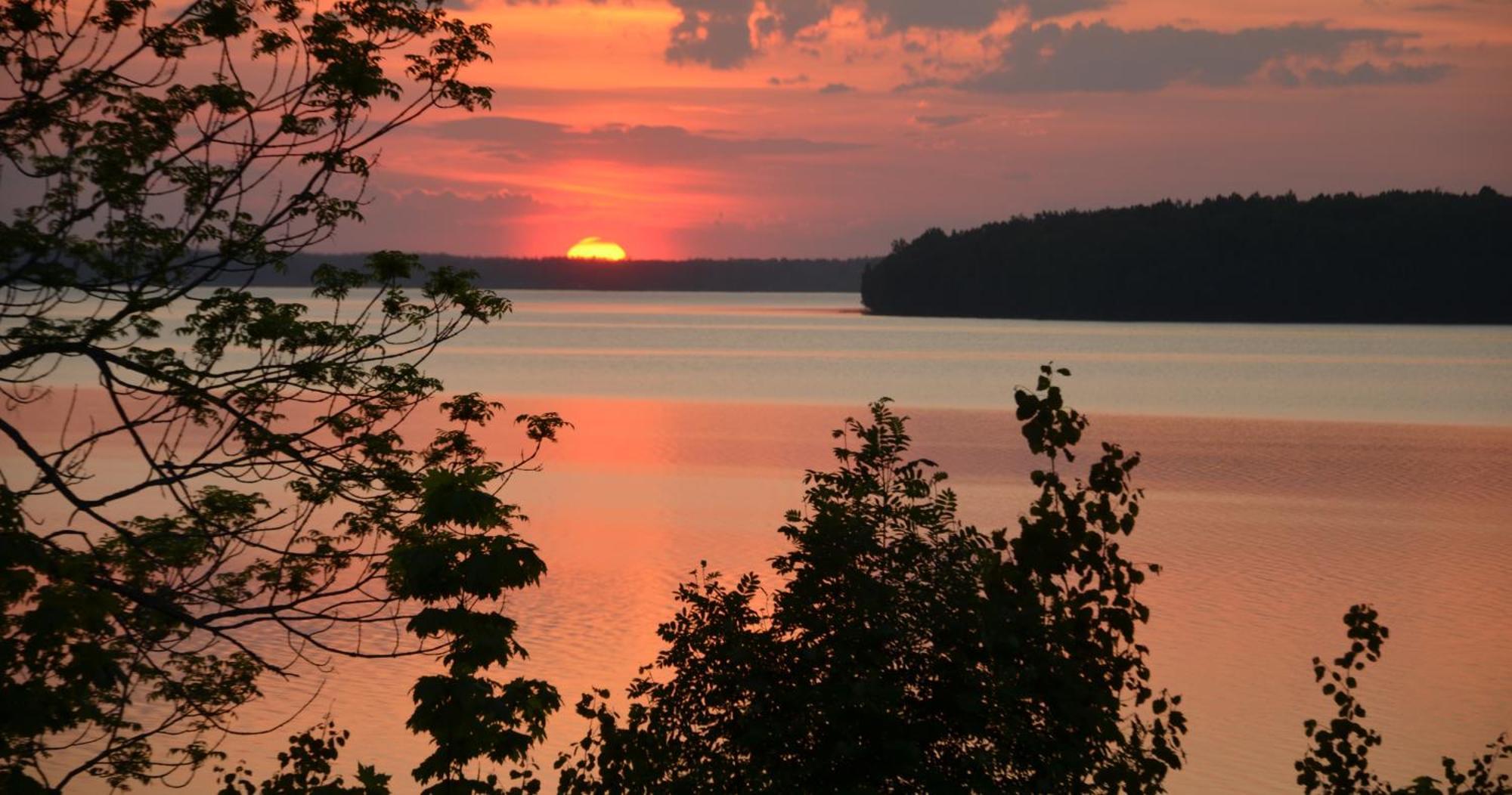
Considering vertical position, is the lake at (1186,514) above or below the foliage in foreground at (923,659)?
below

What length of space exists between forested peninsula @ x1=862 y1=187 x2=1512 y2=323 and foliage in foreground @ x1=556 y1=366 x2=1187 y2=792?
544ft

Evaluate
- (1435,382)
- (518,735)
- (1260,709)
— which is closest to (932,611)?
(518,735)

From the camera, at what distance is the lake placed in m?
16.4

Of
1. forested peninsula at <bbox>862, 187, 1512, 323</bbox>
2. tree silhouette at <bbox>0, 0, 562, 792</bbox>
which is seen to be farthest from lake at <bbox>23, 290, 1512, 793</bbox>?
forested peninsula at <bbox>862, 187, 1512, 323</bbox>

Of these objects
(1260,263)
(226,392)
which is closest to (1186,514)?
(226,392)

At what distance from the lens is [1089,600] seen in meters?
8.12

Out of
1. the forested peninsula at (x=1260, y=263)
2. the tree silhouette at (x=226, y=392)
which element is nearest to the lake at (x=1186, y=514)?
the tree silhouette at (x=226, y=392)

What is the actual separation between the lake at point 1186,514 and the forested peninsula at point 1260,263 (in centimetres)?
8346

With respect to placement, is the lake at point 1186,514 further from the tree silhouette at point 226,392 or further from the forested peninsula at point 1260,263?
the forested peninsula at point 1260,263

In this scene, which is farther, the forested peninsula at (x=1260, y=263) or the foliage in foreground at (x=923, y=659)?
the forested peninsula at (x=1260, y=263)

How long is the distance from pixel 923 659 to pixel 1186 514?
Result: 23.7m

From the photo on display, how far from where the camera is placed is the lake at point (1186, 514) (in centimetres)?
1641

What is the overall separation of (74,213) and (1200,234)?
174 meters

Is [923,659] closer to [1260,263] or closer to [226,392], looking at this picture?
[226,392]
